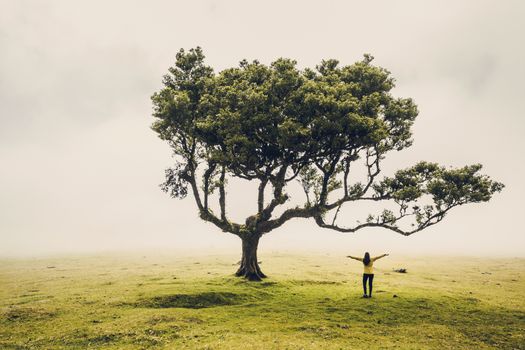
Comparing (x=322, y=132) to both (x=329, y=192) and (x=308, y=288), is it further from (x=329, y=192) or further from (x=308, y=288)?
(x=308, y=288)

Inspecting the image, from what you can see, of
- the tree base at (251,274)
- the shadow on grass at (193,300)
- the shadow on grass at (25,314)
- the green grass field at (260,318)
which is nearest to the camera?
the green grass field at (260,318)

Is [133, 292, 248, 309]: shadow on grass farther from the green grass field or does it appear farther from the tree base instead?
the tree base

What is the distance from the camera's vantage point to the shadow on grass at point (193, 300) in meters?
26.9

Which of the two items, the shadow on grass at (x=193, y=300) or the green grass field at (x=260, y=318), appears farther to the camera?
the shadow on grass at (x=193, y=300)

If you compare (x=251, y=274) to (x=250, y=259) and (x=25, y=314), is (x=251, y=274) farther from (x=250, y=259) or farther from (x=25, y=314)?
(x=25, y=314)

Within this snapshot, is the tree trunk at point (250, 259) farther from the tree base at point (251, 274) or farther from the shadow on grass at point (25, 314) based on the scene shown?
the shadow on grass at point (25, 314)

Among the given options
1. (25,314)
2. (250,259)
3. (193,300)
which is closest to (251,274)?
(250,259)

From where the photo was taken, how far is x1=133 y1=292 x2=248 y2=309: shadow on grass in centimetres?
2692

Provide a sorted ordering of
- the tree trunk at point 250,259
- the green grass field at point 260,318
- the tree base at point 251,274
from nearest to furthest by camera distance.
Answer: the green grass field at point 260,318
the tree base at point 251,274
the tree trunk at point 250,259

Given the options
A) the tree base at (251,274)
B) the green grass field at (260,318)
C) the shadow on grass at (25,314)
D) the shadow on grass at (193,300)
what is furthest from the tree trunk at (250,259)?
the shadow on grass at (25,314)

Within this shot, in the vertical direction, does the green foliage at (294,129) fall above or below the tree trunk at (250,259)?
above

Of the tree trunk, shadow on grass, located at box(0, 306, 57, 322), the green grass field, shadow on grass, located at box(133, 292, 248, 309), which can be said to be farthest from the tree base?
shadow on grass, located at box(0, 306, 57, 322)

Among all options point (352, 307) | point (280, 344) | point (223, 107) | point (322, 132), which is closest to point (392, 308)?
point (352, 307)

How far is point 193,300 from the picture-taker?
28109 millimetres
